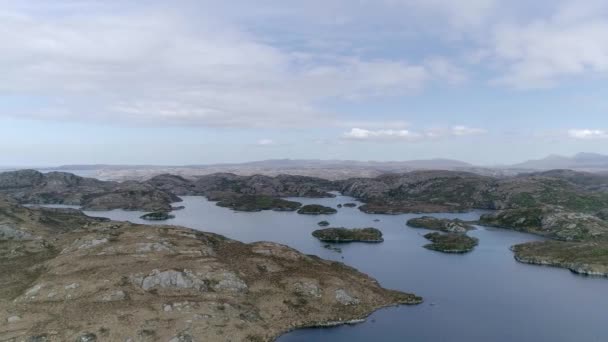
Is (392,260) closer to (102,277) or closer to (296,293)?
(296,293)

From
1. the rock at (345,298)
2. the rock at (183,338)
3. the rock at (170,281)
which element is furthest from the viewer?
the rock at (345,298)

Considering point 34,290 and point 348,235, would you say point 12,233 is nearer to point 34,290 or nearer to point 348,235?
point 34,290

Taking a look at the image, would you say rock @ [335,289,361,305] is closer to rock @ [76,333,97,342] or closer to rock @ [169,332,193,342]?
rock @ [169,332,193,342]

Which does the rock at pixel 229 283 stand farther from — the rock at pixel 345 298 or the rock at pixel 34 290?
the rock at pixel 34 290

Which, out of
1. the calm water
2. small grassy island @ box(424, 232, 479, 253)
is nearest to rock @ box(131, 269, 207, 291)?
the calm water

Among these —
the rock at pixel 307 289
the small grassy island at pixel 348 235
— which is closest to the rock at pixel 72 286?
the rock at pixel 307 289

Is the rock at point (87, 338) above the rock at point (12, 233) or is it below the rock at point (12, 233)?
below

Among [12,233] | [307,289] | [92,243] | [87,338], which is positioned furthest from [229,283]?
[12,233]

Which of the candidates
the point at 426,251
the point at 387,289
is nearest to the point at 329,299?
the point at 387,289

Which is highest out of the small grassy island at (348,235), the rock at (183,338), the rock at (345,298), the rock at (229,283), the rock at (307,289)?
the rock at (229,283)
